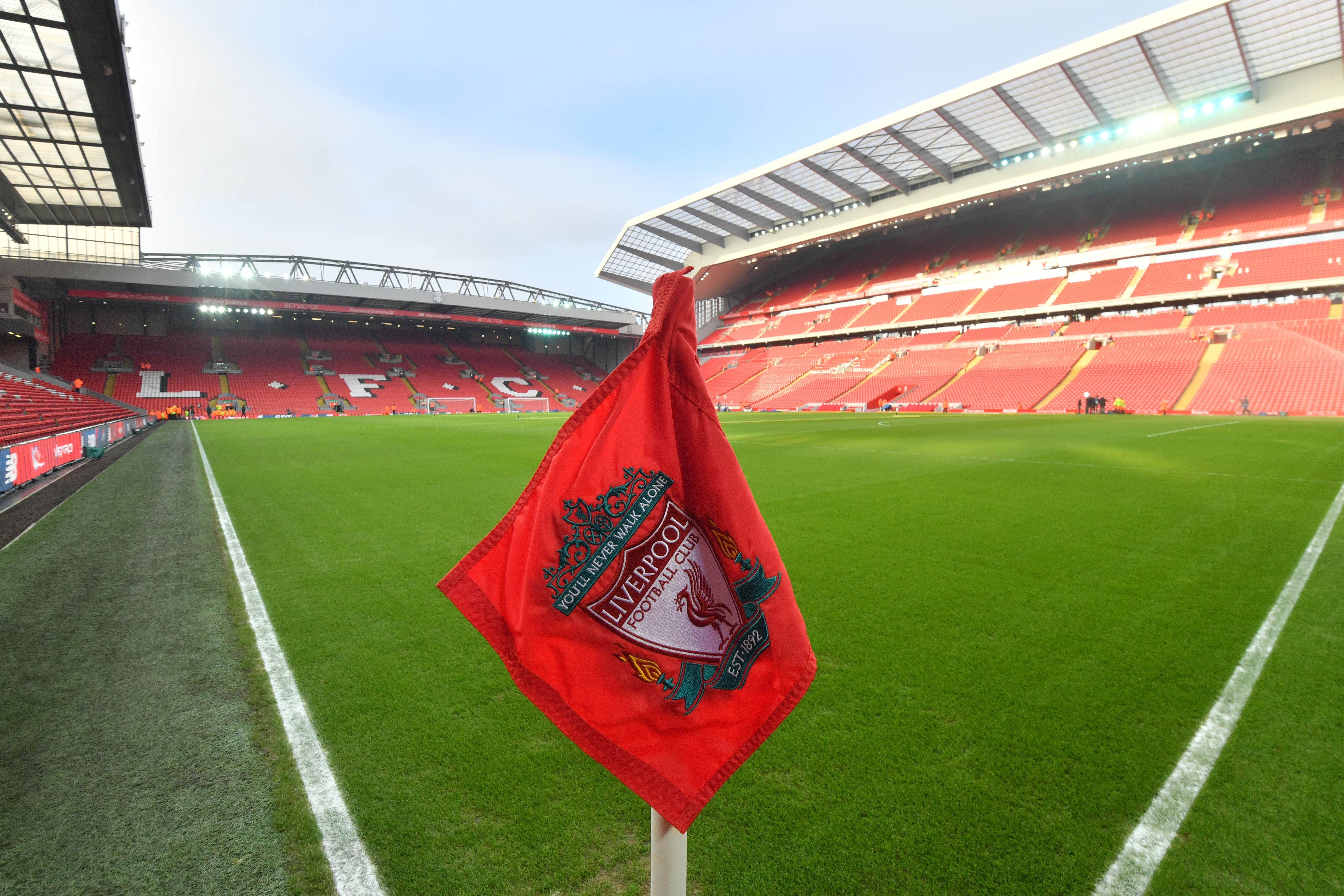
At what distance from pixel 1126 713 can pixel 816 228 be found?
47.7 metres

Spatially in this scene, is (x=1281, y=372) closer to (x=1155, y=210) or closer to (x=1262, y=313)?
(x=1262, y=313)

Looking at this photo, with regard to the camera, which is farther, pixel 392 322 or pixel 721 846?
pixel 392 322

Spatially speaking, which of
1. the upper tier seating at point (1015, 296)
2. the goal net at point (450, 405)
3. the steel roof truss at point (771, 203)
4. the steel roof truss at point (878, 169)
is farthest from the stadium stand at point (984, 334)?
the goal net at point (450, 405)

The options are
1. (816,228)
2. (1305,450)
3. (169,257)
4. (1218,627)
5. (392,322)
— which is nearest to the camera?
(1218,627)

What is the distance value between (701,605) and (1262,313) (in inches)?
1737

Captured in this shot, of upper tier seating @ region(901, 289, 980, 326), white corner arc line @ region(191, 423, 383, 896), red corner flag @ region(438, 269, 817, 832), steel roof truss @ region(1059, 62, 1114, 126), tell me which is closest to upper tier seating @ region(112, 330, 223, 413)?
white corner arc line @ region(191, 423, 383, 896)

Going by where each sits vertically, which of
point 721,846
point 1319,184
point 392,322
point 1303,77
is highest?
point 1303,77

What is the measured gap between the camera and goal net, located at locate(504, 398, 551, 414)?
52.4 meters

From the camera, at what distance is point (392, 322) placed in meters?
52.4

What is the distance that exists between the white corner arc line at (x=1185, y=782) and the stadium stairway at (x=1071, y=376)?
3369cm

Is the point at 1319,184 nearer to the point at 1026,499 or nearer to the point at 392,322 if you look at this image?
the point at 1026,499

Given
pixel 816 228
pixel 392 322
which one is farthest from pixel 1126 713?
pixel 392 322

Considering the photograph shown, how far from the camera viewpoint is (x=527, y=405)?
176 feet

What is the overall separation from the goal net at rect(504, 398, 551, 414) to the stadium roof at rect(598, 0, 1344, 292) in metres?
16.5
